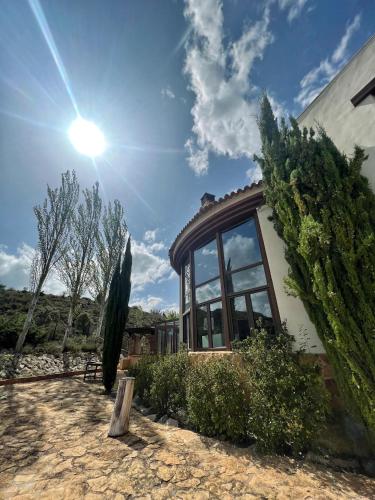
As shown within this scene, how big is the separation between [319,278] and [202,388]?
10.5 ft

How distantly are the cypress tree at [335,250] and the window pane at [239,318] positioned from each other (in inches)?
83.1

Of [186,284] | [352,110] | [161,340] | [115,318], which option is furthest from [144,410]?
[352,110]

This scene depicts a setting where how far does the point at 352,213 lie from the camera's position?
368cm

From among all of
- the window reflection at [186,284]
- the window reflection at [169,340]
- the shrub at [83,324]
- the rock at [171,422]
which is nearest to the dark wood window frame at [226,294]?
the window reflection at [186,284]

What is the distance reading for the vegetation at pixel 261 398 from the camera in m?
3.25

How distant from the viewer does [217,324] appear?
6566 millimetres

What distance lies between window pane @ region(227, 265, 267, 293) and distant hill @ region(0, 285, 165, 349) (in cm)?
1234

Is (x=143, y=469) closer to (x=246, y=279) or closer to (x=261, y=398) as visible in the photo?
(x=261, y=398)

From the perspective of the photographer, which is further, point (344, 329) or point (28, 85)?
point (28, 85)

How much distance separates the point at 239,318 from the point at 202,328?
1626 mm

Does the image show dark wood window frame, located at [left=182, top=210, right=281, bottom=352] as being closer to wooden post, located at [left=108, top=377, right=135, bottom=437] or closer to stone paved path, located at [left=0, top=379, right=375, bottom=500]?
stone paved path, located at [left=0, top=379, right=375, bottom=500]

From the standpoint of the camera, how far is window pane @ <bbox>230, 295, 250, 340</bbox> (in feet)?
19.0

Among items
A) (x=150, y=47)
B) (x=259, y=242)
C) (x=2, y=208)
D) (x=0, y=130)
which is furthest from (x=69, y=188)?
(x=259, y=242)

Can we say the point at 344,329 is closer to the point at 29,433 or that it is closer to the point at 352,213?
the point at 352,213
